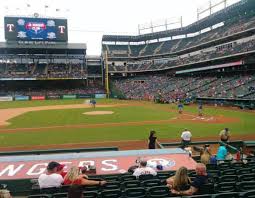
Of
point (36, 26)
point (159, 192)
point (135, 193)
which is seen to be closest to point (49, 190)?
point (135, 193)

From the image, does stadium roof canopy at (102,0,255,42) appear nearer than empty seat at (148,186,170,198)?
No

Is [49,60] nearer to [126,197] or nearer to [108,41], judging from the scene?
[108,41]

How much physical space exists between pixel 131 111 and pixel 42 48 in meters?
50.9

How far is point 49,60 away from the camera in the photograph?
92188 mm

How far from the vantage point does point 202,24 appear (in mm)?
79312

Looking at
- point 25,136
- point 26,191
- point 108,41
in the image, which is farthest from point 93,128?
point 108,41

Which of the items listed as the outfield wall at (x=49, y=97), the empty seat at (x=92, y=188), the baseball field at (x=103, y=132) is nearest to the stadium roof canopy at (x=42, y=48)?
the outfield wall at (x=49, y=97)

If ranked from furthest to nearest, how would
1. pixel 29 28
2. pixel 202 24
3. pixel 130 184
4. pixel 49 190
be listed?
pixel 202 24, pixel 29 28, pixel 130 184, pixel 49 190

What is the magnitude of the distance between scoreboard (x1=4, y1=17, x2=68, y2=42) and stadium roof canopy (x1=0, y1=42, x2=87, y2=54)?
2631mm

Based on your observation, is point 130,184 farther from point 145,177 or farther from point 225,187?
point 225,187

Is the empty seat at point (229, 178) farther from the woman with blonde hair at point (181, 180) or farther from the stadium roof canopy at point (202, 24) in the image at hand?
the stadium roof canopy at point (202, 24)

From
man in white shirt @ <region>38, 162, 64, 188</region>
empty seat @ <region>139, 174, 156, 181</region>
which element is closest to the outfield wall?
empty seat @ <region>139, 174, 156, 181</region>

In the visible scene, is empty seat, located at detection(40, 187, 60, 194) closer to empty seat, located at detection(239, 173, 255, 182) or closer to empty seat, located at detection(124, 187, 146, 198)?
empty seat, located at detection(124, 187, 146, 198)

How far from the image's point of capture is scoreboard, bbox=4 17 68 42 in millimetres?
78625
